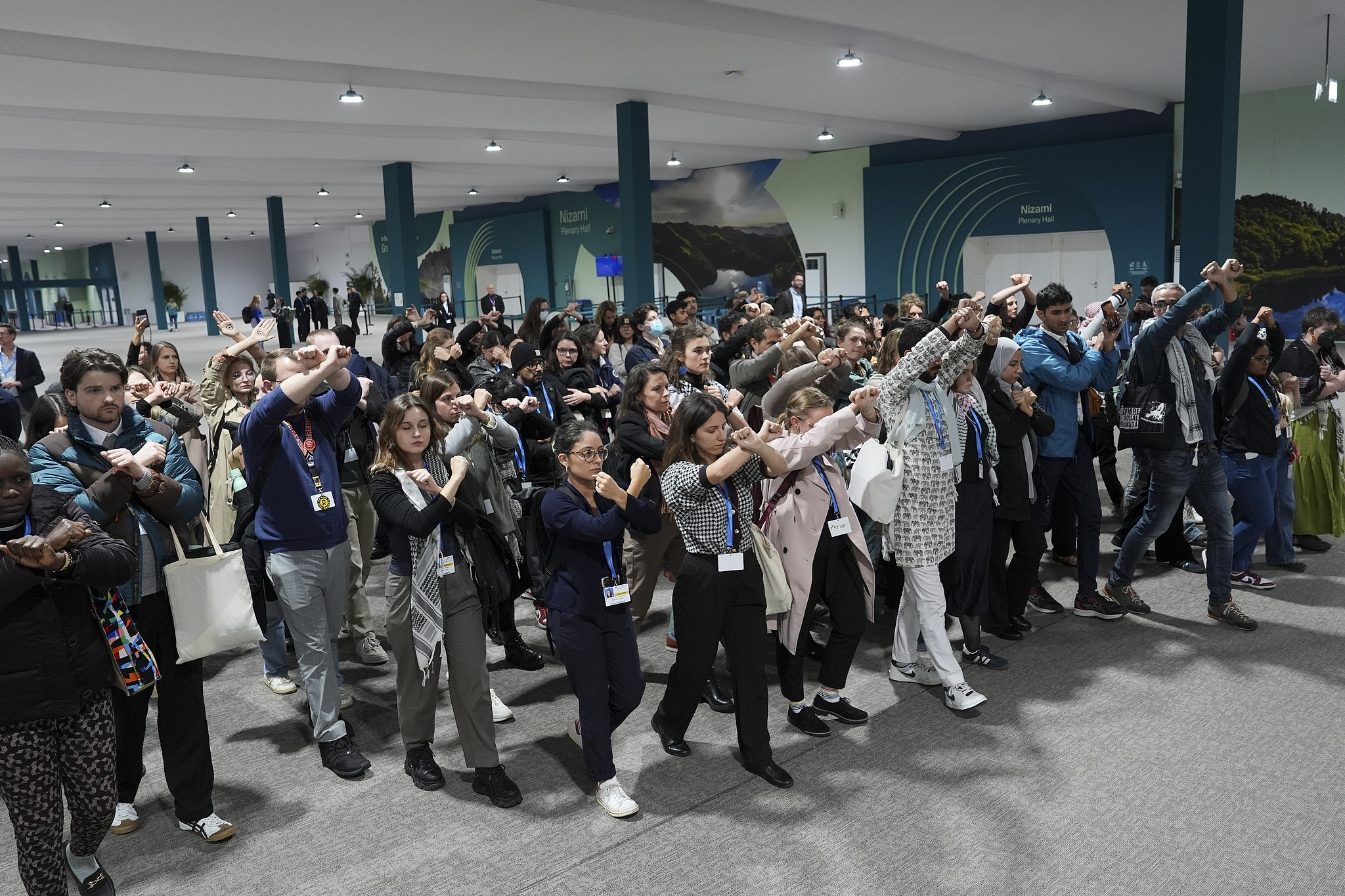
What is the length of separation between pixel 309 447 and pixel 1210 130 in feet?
21.7

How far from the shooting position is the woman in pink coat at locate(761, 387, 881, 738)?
3.87 metres

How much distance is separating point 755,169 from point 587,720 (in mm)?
20714

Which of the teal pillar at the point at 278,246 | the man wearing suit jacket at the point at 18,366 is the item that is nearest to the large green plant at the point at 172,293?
the teal pillar at the point at 278,246

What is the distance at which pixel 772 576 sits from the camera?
12.5 ft

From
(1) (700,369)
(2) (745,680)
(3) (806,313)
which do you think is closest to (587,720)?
(2) (745,680)

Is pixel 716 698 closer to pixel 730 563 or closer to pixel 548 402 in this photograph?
pixel 730 563

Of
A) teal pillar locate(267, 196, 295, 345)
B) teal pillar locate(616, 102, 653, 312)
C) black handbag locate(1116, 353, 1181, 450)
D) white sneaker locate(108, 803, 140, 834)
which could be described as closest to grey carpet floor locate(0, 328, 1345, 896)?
white sneaker locate(108, 803, 140, 834)

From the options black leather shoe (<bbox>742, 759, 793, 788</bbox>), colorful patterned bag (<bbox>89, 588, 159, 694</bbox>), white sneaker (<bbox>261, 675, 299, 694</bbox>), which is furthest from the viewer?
white sneaker (<bbox>261, 675, 299, 694</bbox>)

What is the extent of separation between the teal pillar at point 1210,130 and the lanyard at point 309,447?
20.1 ft

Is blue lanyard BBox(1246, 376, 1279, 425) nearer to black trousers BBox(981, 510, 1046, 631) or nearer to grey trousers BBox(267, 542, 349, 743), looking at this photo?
black trousers BBox(981, 510, 1046, 631)

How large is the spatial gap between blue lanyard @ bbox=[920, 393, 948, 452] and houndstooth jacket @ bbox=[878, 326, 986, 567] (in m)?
0.02

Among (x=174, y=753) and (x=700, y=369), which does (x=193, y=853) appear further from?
(x=700, y=369)

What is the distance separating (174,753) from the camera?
3453 mm

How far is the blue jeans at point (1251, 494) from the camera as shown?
5695 mm
